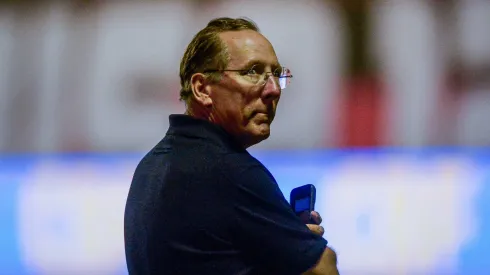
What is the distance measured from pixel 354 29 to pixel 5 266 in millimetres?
1174

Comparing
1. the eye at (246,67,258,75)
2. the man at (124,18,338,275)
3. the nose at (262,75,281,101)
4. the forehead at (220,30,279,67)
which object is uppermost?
the forehead at (220,30,279,67)

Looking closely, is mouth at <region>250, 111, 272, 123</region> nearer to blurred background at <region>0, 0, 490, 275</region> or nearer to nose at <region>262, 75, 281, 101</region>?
nose at <region>262, 75, 281, 101</region>

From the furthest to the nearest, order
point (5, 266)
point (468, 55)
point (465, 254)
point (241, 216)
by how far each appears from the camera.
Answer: point (5, 266)
point (468, 55)
point (465, 254)
point (241, 216)

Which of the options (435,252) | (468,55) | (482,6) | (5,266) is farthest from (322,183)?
(5,266)

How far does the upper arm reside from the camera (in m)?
0.79

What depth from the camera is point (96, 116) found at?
78.6 inches

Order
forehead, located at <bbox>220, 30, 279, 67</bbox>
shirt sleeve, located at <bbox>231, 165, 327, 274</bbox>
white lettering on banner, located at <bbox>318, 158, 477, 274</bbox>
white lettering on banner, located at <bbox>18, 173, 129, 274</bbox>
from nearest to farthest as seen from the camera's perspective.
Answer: shirt sleeve, located at <bbox>231, 165, 327, 274</bbox> < forehead, located at <bbox>220, 30, 279, 67</bbox> < white lettering on banner, located at <bbox>318, 158, 477, 274</bbox> < white lettering on banner, located at <bbox>18, 173, 129, 274</bbox>

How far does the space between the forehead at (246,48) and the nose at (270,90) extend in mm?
23

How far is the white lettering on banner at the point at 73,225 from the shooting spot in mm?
1877

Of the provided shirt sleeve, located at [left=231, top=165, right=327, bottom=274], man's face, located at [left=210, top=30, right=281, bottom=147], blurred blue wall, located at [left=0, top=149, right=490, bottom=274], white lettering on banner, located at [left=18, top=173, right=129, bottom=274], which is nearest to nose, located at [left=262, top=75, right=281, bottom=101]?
man's face, located at [left=210, top=30, right=281, bottom=147]

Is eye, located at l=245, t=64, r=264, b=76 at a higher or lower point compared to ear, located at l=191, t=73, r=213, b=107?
higher

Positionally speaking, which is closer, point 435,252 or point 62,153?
point 435,252

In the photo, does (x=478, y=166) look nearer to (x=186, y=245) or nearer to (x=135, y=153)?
(x=135, y=153)

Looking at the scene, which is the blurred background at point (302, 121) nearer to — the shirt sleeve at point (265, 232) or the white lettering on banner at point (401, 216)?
the white lettering on banner at point (401, 216)
